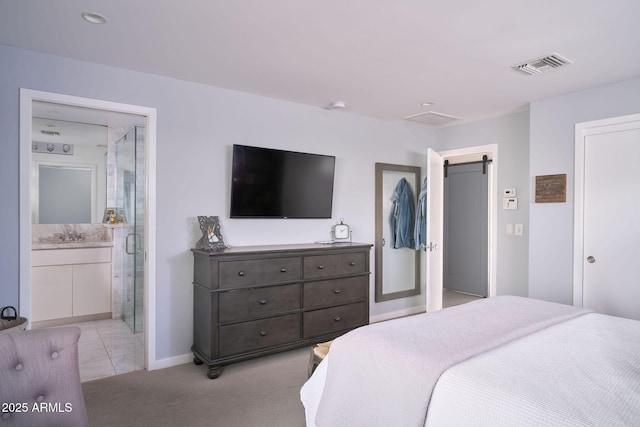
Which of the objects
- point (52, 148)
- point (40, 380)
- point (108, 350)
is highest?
point (52, 148)

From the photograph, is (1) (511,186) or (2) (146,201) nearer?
(2) (146,201)

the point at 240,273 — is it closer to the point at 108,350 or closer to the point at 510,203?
the point at 108,350

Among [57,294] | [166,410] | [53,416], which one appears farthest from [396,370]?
[57,294]

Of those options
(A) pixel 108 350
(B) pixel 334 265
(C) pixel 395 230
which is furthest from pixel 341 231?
(A) pixel 108 350

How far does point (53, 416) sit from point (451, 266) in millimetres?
5972

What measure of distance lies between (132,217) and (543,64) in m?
4.18

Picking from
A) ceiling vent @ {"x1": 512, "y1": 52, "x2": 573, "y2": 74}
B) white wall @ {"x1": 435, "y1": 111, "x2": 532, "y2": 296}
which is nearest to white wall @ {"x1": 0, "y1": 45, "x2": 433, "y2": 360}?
white wall @ {"x1": 435, "y1": 111, "x2": 532, "y2": 296}

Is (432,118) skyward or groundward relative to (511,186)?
skyward

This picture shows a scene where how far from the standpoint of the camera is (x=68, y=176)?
5.50 meters

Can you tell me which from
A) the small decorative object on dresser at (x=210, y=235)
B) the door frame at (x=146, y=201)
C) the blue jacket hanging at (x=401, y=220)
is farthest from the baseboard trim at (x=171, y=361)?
the blue jacket hanging at (x=401, y=220)

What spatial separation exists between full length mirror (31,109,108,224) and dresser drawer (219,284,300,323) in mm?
3180

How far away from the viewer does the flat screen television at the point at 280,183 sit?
11.8 feet

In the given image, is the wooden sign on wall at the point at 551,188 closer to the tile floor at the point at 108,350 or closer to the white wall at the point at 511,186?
the white wall at the point at 511,186

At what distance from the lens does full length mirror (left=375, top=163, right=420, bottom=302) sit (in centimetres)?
476
